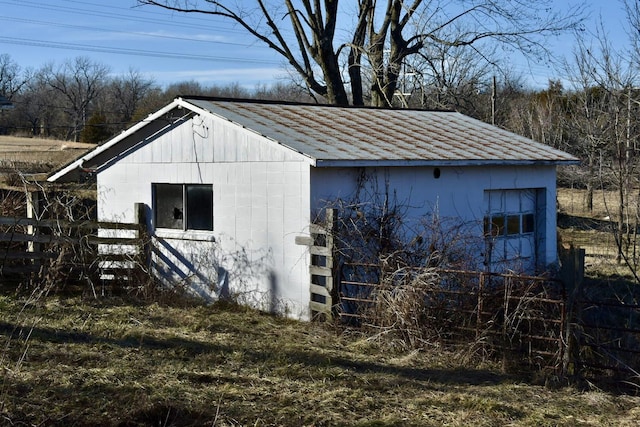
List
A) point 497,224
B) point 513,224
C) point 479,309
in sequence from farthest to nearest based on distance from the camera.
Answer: point 513,224, point 497,224, point 479,309

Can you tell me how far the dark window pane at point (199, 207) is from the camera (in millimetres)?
14375

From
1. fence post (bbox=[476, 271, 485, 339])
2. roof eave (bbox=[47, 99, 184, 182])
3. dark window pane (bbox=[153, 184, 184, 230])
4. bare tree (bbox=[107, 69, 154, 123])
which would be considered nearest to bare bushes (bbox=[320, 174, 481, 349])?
fence post (bbox=[476, 271, 485, 339])

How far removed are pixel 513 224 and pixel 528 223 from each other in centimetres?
66

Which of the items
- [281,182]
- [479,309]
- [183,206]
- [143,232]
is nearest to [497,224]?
[281,182]

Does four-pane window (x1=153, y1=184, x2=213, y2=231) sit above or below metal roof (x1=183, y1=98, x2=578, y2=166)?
below

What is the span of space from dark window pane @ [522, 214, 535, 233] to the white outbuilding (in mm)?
30

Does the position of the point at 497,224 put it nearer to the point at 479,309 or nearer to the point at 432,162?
the point at 432,162

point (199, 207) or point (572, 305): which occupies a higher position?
point (199, 207)

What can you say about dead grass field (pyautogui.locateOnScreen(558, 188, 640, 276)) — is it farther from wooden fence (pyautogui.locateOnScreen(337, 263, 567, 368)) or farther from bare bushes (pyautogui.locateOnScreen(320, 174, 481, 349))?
wooden fence (pyautogui.locateOnScreen(337, 263, 567, 368))

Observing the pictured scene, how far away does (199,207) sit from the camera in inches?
574

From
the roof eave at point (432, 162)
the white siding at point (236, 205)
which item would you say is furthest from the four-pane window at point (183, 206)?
the roof eave at point (432, 162)

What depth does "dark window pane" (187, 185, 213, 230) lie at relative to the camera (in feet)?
47.2

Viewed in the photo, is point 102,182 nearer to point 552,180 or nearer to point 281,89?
point 552,180

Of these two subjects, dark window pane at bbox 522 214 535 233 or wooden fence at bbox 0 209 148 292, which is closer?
wooden fence at bbox 0 209 148 292
